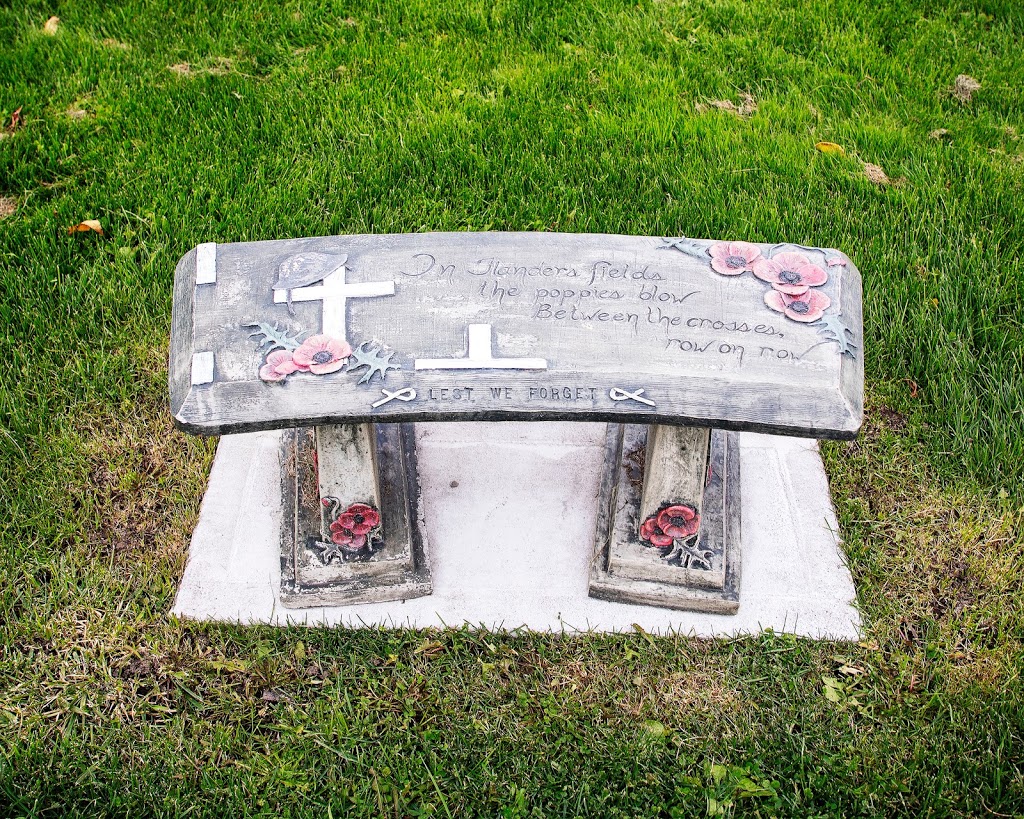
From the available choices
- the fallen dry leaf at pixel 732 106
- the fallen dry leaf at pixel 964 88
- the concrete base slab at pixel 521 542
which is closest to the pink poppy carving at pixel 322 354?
the concrete base slab at pixel 521 542

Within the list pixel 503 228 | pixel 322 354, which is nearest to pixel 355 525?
pixel 322 354

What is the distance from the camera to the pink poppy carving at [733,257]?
106 inches

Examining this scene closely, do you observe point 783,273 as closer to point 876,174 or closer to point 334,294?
point 334,294

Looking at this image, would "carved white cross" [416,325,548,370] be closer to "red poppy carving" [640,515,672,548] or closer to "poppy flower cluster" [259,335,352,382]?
"poppy flower cluster" [259,335,352,382]

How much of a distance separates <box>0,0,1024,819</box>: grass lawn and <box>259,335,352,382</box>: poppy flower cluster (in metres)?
0.94

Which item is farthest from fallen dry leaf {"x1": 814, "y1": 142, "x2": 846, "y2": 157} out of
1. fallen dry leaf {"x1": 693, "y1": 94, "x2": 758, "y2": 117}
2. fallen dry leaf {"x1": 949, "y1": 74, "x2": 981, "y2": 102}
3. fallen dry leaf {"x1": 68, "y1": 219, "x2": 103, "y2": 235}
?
fallen dry leaf {"x1": 68, "y1": 219, "x2": 103, "y2": 235}

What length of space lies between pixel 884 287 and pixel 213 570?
2811 millimetres

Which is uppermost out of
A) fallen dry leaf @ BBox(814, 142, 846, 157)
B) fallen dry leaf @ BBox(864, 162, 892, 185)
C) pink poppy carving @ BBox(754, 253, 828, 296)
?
pink poppy carving @ BBox(754, 253, 828, 296)

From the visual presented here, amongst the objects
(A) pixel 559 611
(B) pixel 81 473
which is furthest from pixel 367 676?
(B) pixel 81 473

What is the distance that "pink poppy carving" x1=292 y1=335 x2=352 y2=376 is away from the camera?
245 cm

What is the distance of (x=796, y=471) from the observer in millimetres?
3402

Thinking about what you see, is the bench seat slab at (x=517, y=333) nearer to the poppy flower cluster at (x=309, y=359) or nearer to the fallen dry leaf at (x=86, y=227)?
the poppy flower cluster at (x=309, y=359)

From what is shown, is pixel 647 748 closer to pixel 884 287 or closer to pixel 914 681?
pixel 914 681

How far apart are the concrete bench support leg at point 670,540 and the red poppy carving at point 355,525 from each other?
28.4 inches
